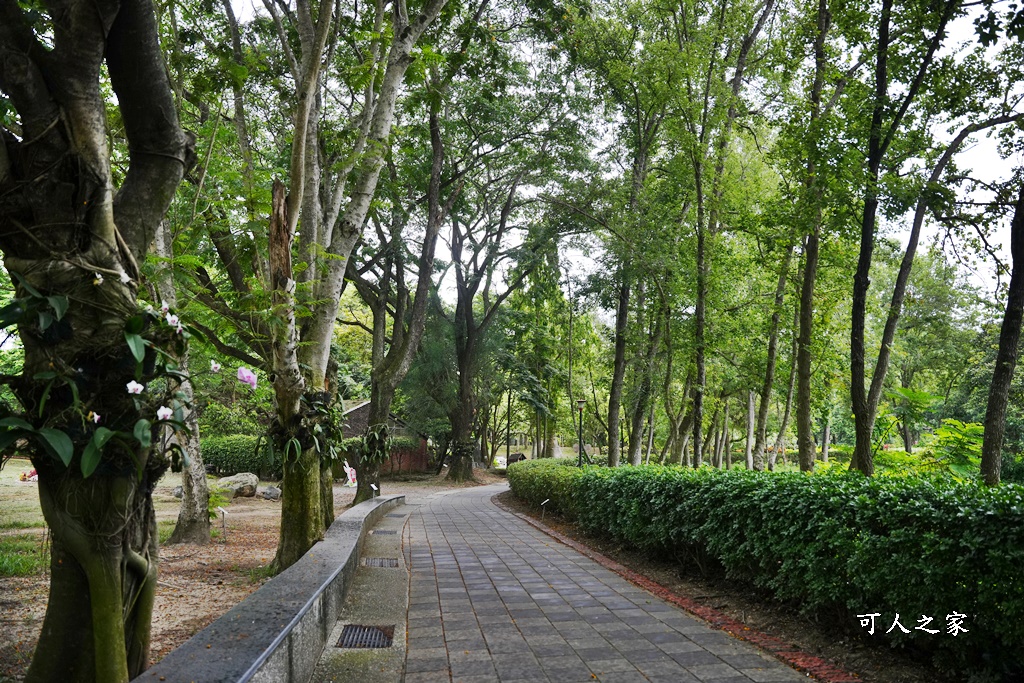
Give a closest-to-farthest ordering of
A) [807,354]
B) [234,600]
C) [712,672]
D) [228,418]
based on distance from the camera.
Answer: [712,672] < [234,600] < [807,354] < [228,418]

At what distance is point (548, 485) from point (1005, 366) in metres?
8.50

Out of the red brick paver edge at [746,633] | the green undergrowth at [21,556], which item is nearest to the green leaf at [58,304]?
the green undergrowth at [21,556]

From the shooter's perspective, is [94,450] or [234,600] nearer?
[94,450]

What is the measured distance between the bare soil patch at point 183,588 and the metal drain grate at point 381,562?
1104mm

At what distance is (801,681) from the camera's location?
3.76 meters

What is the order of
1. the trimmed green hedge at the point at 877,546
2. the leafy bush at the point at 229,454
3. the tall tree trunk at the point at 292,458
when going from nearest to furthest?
the trimmed green hedge at the point at 877,546 → the tall tree trunk at the point at 292,458 → the leafy bush at the point at 229,454

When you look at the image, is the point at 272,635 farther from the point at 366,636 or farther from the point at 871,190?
the point at 871,190

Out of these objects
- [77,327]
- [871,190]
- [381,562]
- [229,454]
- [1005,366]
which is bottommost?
[381,562]

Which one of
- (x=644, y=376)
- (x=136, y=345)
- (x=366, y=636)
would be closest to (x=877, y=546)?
(x=366, y=636)

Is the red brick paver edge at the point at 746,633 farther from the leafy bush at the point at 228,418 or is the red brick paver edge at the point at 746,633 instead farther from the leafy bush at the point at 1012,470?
the leafy bush at the point at 228,418

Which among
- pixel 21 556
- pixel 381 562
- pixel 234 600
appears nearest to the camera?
pixel 234 600

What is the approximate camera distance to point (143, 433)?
2674 mm

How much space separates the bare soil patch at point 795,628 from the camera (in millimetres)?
3756

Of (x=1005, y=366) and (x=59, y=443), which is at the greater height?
(x=1005, y=366)
